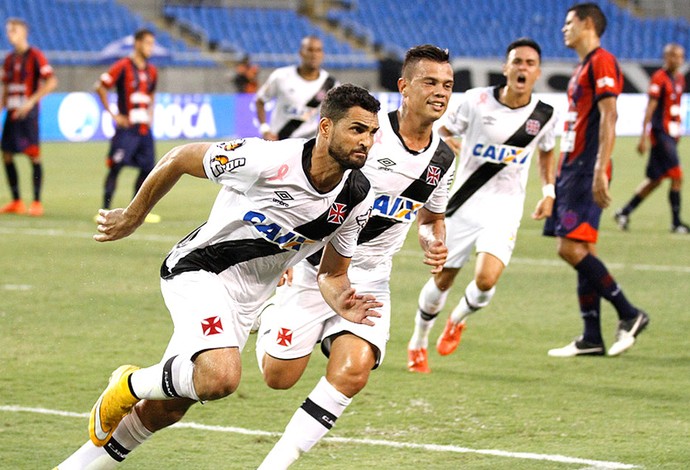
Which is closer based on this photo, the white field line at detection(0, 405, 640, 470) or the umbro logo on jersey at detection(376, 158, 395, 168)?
the white field line at detection(0, 405, 640, 470)

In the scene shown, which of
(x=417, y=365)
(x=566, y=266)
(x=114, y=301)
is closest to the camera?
(x=417, y=365)

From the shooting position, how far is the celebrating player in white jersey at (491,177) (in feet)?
25.2

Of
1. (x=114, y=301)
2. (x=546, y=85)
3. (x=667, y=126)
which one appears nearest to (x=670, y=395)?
(x=114, y=301)

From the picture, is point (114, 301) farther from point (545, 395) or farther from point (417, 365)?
point (545, 395)

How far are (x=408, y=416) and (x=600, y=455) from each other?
112 centimetres

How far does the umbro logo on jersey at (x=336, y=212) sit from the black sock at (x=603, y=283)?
341cm

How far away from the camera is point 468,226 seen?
25.7 feet

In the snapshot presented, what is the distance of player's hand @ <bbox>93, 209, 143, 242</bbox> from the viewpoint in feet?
16.1

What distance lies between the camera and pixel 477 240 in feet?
25.5

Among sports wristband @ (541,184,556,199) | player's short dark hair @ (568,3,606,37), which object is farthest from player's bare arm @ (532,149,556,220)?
player's short dark hair @ (568,3,606,37)

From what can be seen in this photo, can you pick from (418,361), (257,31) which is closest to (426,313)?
(418,361)

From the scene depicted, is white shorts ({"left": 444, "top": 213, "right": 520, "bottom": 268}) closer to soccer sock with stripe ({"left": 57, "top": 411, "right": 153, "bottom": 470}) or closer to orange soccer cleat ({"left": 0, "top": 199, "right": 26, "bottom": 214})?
soccer sock with stripe ({"left": 57, "top": 411, "right": 153, "bottom": 470})

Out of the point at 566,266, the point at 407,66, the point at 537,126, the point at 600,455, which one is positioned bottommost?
the point at 566,266

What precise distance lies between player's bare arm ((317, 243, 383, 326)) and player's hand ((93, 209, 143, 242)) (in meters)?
0.79
